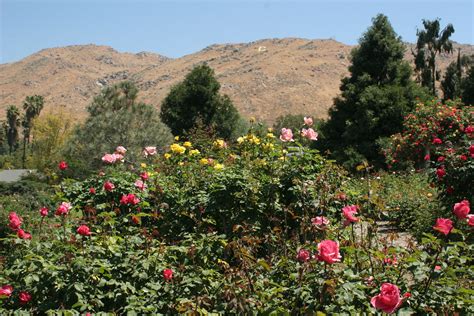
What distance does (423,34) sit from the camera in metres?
31.0

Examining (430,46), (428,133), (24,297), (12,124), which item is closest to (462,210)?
(24,297)

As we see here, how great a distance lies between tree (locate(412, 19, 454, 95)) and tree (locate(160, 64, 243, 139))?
12.4 metres

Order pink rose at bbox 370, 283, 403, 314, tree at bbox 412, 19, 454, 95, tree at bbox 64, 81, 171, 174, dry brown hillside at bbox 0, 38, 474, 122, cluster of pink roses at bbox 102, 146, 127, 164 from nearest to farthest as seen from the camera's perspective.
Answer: pink rose at bbox 370, 283, 403, 314 → cluster of pink roses at bbox 102, 146, 127, 164 → tree at bbox 64, 81, 171, 174 → tree at bbox 412, 19, 454, 95 → dry brown hillside at bbox 0, 38, 474, 122

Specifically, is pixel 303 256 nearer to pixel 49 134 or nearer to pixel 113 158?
pixel 113 158

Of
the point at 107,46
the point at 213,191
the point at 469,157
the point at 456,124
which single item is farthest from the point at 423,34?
the point at 107,46

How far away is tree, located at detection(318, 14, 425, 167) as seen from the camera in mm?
18875

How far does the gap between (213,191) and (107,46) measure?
19214 cm

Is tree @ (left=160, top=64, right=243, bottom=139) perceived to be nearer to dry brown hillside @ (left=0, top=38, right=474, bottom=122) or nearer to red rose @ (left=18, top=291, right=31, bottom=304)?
red rose @ (left=18, top=291, right=31, bottom=304)

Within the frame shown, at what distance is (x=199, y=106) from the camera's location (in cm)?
2717

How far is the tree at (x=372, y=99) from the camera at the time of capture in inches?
743

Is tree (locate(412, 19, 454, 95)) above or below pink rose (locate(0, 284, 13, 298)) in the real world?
above

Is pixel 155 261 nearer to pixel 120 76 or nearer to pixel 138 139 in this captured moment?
pixel 138 139

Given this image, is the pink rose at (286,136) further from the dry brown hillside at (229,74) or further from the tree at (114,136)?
the dry brown hillside at (229,74)

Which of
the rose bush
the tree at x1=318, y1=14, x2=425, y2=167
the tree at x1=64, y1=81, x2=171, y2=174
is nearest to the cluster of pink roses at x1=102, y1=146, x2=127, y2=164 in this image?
the rose bush
